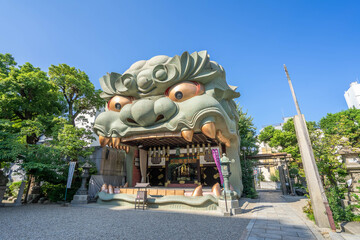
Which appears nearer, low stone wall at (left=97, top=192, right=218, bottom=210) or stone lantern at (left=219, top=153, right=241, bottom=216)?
stone lantern at (left=219, top=153, right=241, bottom=216)

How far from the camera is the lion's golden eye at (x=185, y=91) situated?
10.5 meters

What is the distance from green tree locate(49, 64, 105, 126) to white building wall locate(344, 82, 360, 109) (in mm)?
47424

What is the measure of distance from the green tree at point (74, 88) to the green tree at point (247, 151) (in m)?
15.0

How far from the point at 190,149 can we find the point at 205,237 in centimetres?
991

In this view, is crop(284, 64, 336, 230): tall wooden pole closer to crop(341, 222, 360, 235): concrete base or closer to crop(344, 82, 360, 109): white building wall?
crop(341, 222, 360, 235): concrete base

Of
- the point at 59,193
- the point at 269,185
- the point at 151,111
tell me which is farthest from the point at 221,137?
the point at 269,185

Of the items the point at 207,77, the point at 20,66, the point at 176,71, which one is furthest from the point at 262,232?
the point at 20,66

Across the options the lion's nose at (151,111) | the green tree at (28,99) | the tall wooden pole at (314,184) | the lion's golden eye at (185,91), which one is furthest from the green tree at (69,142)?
the tall wooden pole at (314,184)

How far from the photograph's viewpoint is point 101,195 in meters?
11.3

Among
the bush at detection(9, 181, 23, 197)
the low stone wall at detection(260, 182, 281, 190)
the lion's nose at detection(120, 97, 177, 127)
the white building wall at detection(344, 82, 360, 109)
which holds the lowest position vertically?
the low stone wall at detection(260, 182, 281, 190)

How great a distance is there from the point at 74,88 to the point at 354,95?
50651 mm

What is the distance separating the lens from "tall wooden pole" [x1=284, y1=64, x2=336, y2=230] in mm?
5703

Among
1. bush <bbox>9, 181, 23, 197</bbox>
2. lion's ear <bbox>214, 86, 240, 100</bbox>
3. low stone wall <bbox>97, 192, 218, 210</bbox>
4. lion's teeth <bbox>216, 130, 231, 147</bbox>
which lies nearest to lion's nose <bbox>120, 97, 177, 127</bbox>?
lion's ear <bbox>214, 86, 240, 100</bbox>

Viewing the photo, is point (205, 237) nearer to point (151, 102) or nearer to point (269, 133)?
point (151, 102)
